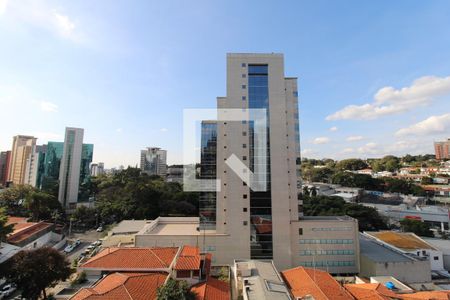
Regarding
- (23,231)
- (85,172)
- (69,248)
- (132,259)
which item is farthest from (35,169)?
(132,259)

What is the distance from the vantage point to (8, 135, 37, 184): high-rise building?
6167cm

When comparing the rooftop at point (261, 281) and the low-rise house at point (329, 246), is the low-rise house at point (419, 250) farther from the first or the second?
the rooftop at point (261, 281)

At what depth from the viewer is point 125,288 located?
11.4 m

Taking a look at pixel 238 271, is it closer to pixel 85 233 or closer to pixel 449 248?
pixel 449 248

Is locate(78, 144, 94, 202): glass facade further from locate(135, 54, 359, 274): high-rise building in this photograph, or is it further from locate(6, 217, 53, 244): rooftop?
locate(135, 54, 359, 274): high-rise building

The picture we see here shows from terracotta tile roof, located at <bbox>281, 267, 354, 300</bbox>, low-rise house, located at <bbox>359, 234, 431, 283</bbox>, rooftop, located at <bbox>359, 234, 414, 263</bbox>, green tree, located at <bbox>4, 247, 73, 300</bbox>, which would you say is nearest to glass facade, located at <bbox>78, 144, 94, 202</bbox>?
green tree, located at <bbox>4, 247, 73, 300</bbox>

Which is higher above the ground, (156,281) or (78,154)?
(78,154)

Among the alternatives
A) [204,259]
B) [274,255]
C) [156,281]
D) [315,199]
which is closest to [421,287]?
[274,255]

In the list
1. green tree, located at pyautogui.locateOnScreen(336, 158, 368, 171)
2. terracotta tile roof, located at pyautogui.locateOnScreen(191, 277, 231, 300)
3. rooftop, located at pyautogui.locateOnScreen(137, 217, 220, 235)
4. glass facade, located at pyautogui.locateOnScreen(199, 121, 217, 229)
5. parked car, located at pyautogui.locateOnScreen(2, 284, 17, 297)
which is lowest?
parked car, located at pyautogui.locateOnScreen(2, 284, 17, 297)

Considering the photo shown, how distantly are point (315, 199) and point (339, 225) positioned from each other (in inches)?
917

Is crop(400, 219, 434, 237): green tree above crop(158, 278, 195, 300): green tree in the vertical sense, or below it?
below

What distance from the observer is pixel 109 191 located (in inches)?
1997

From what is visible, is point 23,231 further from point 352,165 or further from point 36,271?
point 352,165

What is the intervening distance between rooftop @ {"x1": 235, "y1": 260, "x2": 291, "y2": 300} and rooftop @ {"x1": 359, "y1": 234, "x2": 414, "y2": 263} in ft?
32.1
